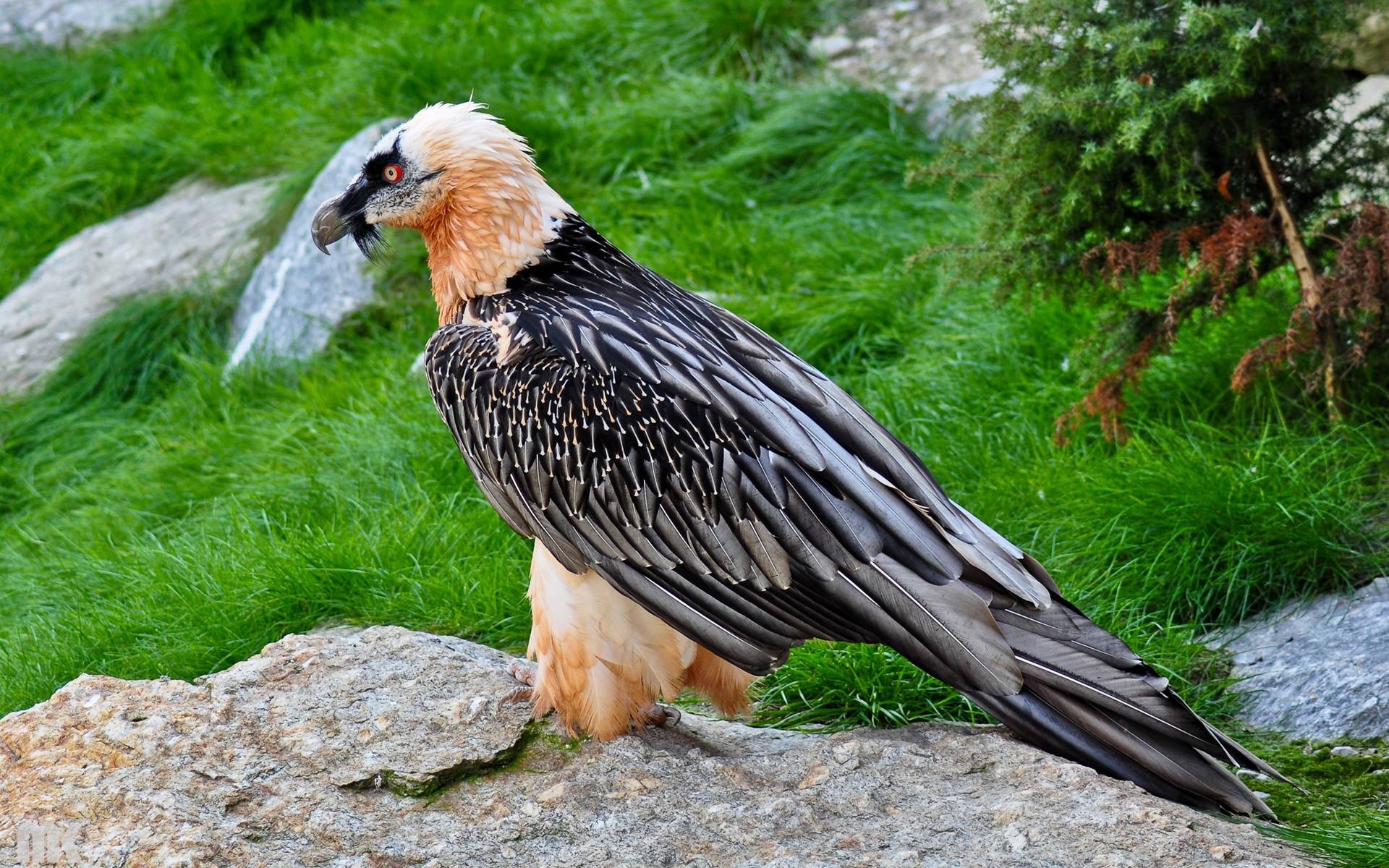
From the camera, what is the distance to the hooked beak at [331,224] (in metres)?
4.59

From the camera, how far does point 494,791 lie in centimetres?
378

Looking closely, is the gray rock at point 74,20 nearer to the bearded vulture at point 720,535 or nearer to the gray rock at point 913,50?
the gray rock at point 913,50

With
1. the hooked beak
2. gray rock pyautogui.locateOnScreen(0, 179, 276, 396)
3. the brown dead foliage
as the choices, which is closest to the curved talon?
the hooked beak

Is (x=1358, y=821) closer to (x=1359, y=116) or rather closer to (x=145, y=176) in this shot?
(x=1359, y=116)

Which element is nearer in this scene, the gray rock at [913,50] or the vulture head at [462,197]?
the vulture head at [462,197]

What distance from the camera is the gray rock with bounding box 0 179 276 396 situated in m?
8.76

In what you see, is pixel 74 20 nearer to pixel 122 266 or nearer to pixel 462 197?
pixel 122 266

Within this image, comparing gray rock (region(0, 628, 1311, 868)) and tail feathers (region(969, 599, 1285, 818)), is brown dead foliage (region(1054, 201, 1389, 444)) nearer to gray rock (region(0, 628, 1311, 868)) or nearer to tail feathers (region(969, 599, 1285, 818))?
tail feathers (region(969, 599, 1285, 818))

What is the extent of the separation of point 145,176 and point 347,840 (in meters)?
7.58

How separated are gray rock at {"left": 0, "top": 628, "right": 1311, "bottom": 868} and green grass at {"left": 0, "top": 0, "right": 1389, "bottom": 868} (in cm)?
61

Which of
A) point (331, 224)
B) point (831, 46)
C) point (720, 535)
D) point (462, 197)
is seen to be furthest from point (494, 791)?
point (831, 46)

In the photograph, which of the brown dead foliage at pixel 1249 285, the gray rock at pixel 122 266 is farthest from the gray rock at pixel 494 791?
the gray rock at pixel 122 266

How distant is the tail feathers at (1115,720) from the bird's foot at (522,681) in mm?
1225

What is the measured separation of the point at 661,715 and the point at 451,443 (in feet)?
8.62
